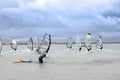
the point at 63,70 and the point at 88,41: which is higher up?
the point at 88,41

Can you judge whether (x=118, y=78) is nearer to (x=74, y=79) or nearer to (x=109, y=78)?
(x=109, y=78)

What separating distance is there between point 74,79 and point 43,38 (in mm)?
25670

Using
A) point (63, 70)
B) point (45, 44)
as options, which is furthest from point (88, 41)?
point (63, 70)

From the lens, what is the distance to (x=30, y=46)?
8381 centimetres

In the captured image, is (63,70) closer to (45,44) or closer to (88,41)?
(45,44)

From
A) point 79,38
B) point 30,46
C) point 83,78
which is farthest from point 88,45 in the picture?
point 83,78

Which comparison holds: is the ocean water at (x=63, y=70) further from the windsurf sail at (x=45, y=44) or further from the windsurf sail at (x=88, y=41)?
the windsurf sail at (x=88, y=41)

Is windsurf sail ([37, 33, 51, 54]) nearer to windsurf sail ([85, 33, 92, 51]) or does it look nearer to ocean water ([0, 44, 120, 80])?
ocean water ([0, 44, 120, 80])

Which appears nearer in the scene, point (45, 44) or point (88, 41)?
point (45, 44)

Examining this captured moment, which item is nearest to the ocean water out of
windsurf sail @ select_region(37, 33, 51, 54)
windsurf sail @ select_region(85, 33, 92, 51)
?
windsurf sail @ select_region(37, 33, 51, 54)

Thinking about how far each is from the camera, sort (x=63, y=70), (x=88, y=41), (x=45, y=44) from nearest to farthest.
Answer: (x=63, y=70) < (x=45, y=44) < (x=88, y=41)

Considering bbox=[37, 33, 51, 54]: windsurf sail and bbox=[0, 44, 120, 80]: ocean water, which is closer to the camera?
bbox=[0, 44, 120, 80]: ocean water

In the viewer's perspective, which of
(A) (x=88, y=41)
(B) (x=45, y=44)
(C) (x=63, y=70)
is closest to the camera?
(C) (x=63, y=70)

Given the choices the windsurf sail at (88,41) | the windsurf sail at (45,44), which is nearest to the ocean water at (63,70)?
the windsurf sail at (45,44)
